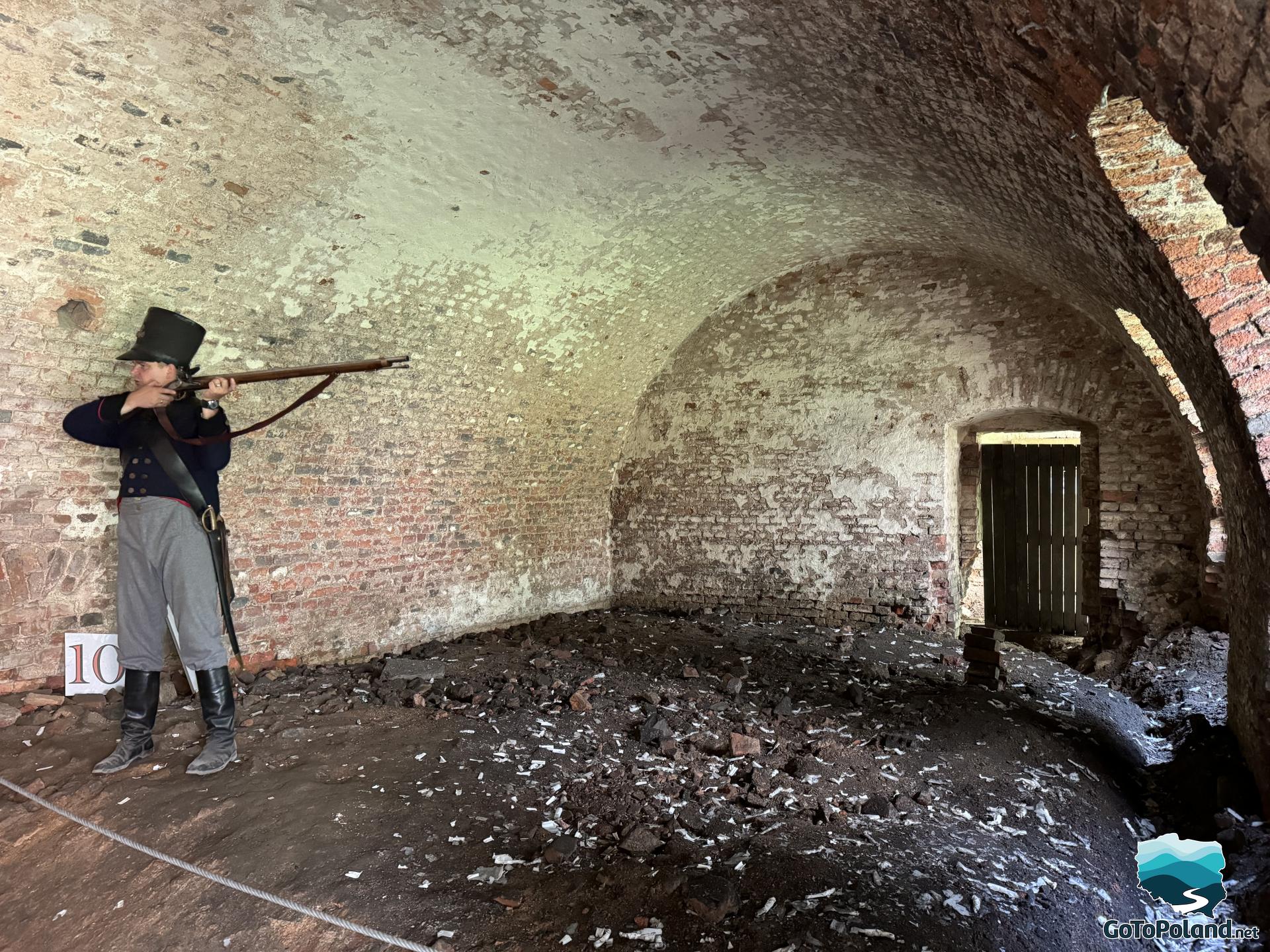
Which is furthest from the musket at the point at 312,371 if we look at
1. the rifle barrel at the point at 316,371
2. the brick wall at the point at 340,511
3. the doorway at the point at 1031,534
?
the doorway at the point at 1031,534

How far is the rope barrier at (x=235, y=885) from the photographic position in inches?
82.7

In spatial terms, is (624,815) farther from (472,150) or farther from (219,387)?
(472,150)

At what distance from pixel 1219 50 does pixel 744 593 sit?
6.46 meters

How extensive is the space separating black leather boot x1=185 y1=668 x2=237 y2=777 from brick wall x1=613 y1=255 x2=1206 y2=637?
5144 mm

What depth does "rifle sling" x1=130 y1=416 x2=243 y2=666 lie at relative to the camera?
316 centimetres

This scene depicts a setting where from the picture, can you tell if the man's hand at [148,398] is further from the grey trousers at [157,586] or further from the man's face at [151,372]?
the grey trousers at [157,586]

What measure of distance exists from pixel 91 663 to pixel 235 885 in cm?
218

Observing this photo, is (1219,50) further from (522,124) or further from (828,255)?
(828,255)

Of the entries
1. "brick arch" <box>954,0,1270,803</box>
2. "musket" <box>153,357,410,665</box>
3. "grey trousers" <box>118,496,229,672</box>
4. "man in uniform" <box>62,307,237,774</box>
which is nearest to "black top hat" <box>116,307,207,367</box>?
"man in uniform" <box>62,307,237,774</box>

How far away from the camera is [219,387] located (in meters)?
3.23

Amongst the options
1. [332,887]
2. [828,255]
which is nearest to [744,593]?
[828,255]

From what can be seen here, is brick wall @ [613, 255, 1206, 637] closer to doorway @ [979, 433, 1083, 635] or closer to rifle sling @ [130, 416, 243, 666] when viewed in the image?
doorway @ [979, 433, 1083, 635]

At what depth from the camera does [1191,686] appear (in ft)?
16.4

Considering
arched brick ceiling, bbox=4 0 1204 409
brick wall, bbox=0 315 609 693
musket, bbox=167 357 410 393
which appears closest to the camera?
arched brick ceiling, bbox=4 0 1204 409
